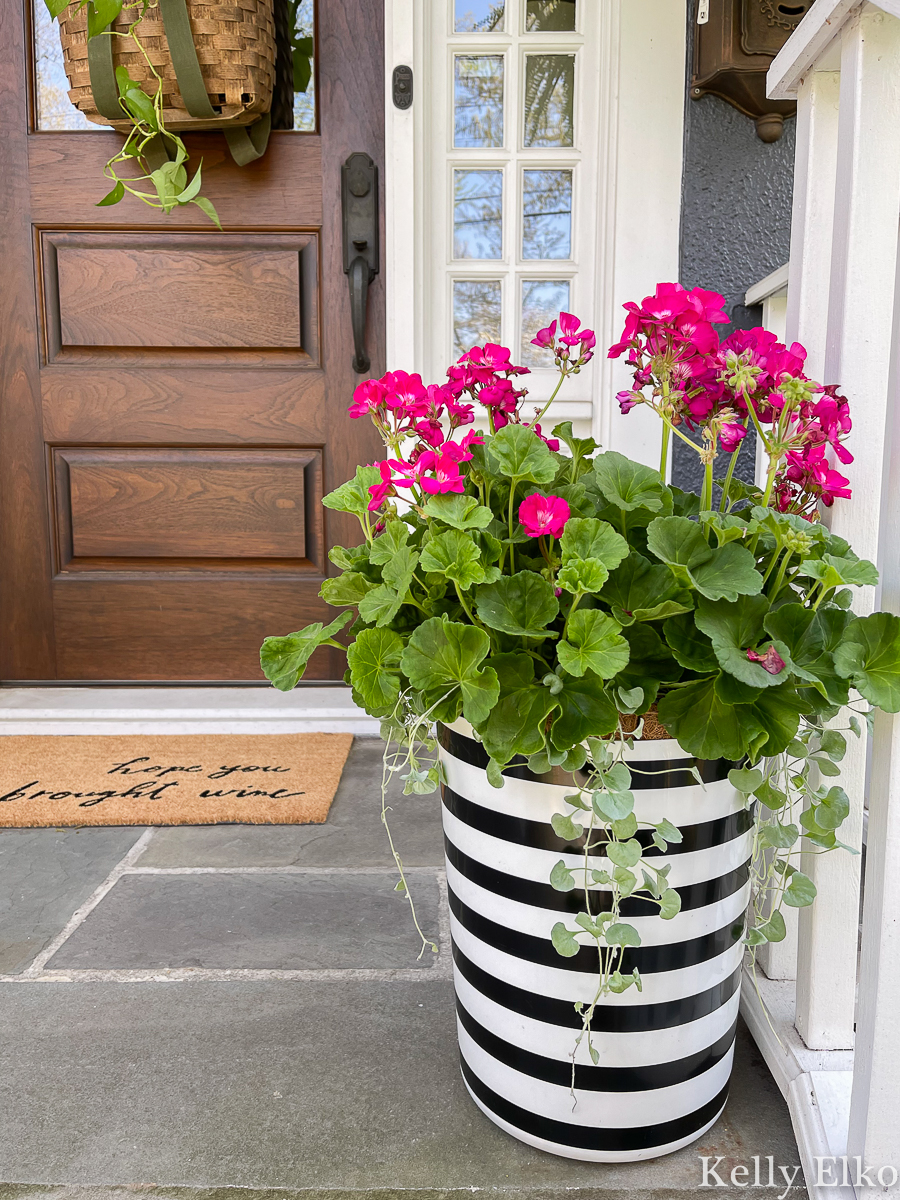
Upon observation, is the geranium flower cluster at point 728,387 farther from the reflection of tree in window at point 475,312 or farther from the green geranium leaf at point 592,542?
the reflection of tree in window at point 475,312

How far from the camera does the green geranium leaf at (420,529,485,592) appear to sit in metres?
0.64

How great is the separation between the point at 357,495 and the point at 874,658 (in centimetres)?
42

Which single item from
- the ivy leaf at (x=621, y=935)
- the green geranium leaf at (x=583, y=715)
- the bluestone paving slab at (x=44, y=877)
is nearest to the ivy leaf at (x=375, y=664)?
the green geranium leaf at (x=583, y=715)

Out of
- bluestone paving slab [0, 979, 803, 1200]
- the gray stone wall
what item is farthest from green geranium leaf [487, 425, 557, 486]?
the gray stone wall

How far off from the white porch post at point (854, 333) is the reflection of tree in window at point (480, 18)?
1.30 meters

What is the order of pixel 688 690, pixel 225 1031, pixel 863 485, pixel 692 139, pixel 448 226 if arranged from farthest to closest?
pixel 448 226, pixel 692 139, pixel 225 1031, pixel 863 485, pixel 688 690

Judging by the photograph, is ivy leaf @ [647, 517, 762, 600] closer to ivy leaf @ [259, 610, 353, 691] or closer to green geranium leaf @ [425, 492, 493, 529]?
green geranium leaf @ [425, 492, 493, 529]

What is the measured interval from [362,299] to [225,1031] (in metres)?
1.47

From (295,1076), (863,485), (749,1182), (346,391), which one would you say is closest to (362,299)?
(346,391)

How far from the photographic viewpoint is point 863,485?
777 mm

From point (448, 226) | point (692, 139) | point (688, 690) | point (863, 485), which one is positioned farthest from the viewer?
point (448, 226)

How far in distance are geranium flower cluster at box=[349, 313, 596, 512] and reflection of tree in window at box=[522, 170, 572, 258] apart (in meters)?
1.28

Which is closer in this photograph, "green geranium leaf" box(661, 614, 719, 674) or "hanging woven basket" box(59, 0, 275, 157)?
"green geranium leaf" box(661, 614, 719, 674)

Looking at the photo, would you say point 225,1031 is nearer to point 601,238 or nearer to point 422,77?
point 601,238
